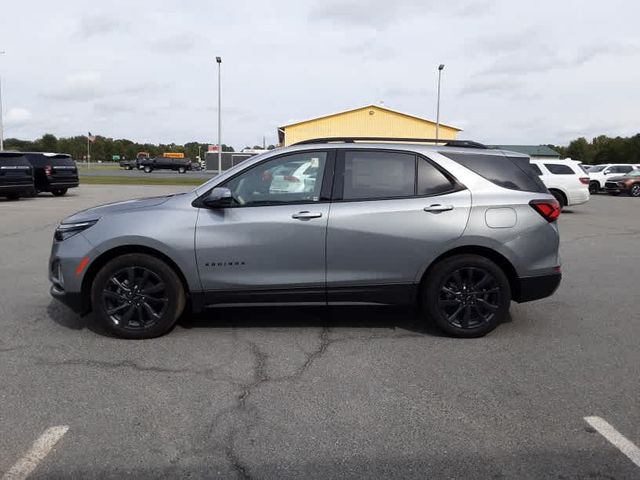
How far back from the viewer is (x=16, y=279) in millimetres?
7289

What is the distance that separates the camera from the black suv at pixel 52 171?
21.7 meters

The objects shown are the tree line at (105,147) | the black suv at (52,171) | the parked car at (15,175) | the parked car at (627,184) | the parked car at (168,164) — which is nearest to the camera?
the parked car at (15,175)

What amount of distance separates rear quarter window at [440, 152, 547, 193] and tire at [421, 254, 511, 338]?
2.47 feet

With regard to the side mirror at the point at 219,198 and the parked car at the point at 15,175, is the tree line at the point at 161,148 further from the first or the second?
the side mirror at the point at 219,198

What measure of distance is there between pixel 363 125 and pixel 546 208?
170 ft

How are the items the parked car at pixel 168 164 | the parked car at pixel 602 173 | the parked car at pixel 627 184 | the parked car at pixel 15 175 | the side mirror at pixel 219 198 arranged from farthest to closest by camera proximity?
the parked car at pixel 168 164
the parked car at pixel 602 173
the parked car at pixel 627 184
the parked car at pixel 15 175
the side mirror at pixel 219 198

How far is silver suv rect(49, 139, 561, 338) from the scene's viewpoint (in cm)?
476

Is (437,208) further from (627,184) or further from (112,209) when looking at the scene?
(627,184)

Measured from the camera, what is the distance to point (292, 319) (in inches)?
217

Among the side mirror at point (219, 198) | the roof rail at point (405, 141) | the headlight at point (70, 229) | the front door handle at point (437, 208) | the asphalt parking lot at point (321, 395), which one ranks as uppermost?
the roof rail at point (405, 141)

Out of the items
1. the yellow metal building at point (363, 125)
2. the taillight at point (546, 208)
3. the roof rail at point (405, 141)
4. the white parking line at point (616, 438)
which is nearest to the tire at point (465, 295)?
the taillight at point (546, 208)

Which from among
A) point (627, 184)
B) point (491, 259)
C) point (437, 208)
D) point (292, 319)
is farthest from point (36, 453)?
point (627, 184)

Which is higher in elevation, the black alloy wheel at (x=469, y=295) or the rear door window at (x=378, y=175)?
the rear door window at (x=378, y=175)

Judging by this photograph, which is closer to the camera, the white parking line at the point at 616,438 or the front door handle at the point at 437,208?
the white parking line at the point at 616,438
